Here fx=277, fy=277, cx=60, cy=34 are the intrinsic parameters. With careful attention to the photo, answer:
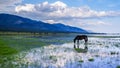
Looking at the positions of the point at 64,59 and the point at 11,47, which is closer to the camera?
the point at 64,59

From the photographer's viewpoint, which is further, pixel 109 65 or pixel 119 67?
pixel 109 65

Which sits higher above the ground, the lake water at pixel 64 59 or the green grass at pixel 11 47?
the green grass at pixel 11 47

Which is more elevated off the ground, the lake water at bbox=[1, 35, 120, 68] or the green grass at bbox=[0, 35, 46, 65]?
the green grass at bbox=[0, 35, 46, 65]

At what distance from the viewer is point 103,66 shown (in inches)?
688

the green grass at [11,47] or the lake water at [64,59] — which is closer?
the lake water at [64,59]

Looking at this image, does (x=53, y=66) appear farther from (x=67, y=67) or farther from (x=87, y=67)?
(x=87, y=67)

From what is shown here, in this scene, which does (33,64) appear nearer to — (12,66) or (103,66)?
(12,66)

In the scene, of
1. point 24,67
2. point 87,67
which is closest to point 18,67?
point 24,67

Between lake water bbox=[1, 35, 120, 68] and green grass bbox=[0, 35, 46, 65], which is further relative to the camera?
green grass bbox=[0, 35, 46, 65]

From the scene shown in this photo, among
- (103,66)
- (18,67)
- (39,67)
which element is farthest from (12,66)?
(103,66)

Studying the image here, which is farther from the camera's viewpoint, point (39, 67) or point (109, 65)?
point (109, 65)

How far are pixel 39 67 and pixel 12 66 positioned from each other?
5.48 feet

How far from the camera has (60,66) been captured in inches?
665

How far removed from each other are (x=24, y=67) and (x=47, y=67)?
1.35 meters
